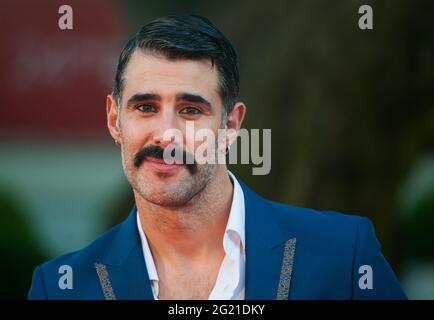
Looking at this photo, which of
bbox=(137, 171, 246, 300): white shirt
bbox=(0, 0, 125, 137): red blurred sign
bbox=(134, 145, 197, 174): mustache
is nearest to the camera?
bbox=(134, 145, 197, 174): mustache

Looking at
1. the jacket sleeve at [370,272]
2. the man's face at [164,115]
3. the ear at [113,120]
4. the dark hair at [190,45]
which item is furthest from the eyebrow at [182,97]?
the jacket sleeve at [370,272]

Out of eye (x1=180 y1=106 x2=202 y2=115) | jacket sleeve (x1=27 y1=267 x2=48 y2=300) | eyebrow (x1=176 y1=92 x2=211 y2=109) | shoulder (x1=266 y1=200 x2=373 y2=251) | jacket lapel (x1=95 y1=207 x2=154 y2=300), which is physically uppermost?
eyebrow (x1=176 y1=92 x2=211 y2=109)

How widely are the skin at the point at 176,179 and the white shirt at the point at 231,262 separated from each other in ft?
0.11

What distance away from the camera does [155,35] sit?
330 cm

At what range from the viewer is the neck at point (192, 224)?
11.0ft

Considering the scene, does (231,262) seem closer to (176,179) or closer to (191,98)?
(176,179)

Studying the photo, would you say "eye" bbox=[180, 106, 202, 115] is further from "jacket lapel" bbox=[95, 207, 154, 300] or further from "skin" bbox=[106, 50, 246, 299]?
"jacket lapel" bbox=[95, 207, 154, 300]

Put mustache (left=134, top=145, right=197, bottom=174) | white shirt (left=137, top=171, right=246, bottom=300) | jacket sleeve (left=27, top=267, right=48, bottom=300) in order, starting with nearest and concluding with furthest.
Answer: mustache (left=134, top=145, right=197, bottom=174) → white shirt (left=137, top=171, right=246, bottom=300) → jacket sleeve (left=27, top=267, right=48, bottom=300)

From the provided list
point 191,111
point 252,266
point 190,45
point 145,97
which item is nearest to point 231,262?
point 252,266

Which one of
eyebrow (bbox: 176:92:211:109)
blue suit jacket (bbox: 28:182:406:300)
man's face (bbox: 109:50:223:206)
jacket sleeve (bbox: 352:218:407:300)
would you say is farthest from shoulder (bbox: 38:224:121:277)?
jacket sleeve (bbox: 352:218:407:300)

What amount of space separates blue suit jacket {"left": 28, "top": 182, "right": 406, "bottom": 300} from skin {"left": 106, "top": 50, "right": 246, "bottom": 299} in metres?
0.12

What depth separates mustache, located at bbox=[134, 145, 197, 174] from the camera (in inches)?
126

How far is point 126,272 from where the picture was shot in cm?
329
